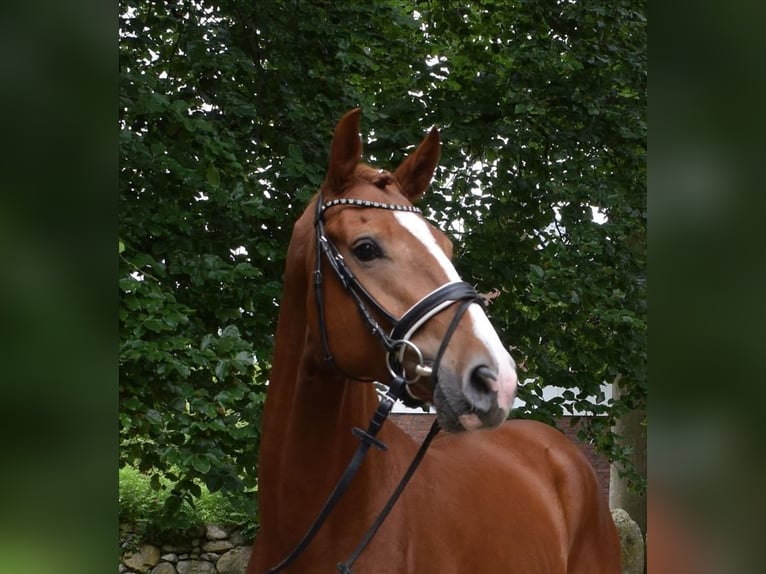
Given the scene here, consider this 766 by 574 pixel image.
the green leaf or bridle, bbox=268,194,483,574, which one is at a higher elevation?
the green leaf

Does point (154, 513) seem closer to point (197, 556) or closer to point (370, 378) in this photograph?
point (197, 556)

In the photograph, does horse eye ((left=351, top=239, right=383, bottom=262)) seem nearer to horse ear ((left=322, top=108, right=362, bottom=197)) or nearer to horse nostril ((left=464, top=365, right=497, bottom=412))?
horse ear ((left=322, top=108, right=362, bottom=197))

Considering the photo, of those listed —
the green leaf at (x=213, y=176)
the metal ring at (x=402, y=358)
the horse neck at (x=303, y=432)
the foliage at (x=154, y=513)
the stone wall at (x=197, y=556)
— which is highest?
the green leaf at (x=213, y=176)

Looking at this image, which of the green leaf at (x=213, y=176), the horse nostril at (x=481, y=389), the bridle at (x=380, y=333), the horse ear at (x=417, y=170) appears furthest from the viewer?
the green leaf at (x=213, y=176)

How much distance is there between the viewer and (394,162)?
5.80 metres

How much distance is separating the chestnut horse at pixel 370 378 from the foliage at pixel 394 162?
1661 mm

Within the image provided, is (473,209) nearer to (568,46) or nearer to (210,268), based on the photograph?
(568,46)

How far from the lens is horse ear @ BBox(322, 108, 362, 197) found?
251cm

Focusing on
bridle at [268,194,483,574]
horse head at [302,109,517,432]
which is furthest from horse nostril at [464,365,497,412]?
bridle at [268,194,483,574]

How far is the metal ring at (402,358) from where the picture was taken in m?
2.19

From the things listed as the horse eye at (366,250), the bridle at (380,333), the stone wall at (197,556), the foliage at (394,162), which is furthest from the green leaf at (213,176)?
the stone wall at (197,556)

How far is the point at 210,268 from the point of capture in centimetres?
452

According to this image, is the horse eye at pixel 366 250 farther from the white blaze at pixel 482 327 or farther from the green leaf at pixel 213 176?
the green leaf at pixel 213 176
